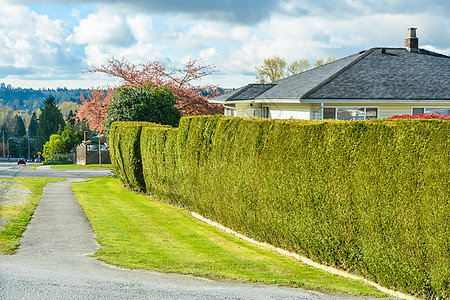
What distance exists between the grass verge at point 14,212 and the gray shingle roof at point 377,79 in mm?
12408

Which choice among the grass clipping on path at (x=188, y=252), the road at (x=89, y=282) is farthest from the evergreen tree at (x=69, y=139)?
the road at (x=89, y=282)

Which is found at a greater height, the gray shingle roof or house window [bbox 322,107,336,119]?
the gray shingle roof

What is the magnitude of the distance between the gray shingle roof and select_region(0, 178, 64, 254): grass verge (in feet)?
40.7

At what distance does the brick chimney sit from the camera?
100 ft

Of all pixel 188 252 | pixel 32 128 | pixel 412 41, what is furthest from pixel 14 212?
pixel 32 128

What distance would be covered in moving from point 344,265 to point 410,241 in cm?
225

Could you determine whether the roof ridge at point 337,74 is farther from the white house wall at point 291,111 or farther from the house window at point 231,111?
the house window at point 231,111

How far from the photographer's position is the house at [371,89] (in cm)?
2488

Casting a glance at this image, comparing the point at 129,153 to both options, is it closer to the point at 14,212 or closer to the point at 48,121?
the point at 14,212

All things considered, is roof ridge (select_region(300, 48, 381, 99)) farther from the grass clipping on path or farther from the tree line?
the tree line

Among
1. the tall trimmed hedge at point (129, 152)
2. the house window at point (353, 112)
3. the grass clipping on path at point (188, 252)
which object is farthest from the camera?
the tall trimmed hedge at point (129, 152)

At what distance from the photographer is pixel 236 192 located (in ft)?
52.5

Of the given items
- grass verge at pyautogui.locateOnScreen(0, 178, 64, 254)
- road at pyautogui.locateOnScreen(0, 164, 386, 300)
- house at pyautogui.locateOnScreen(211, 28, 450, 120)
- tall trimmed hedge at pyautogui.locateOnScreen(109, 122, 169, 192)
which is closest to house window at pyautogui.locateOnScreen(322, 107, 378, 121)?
house at pyautogui.locateOnScreen(211, 28, 450, 120)

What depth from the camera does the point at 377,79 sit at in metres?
26.3
